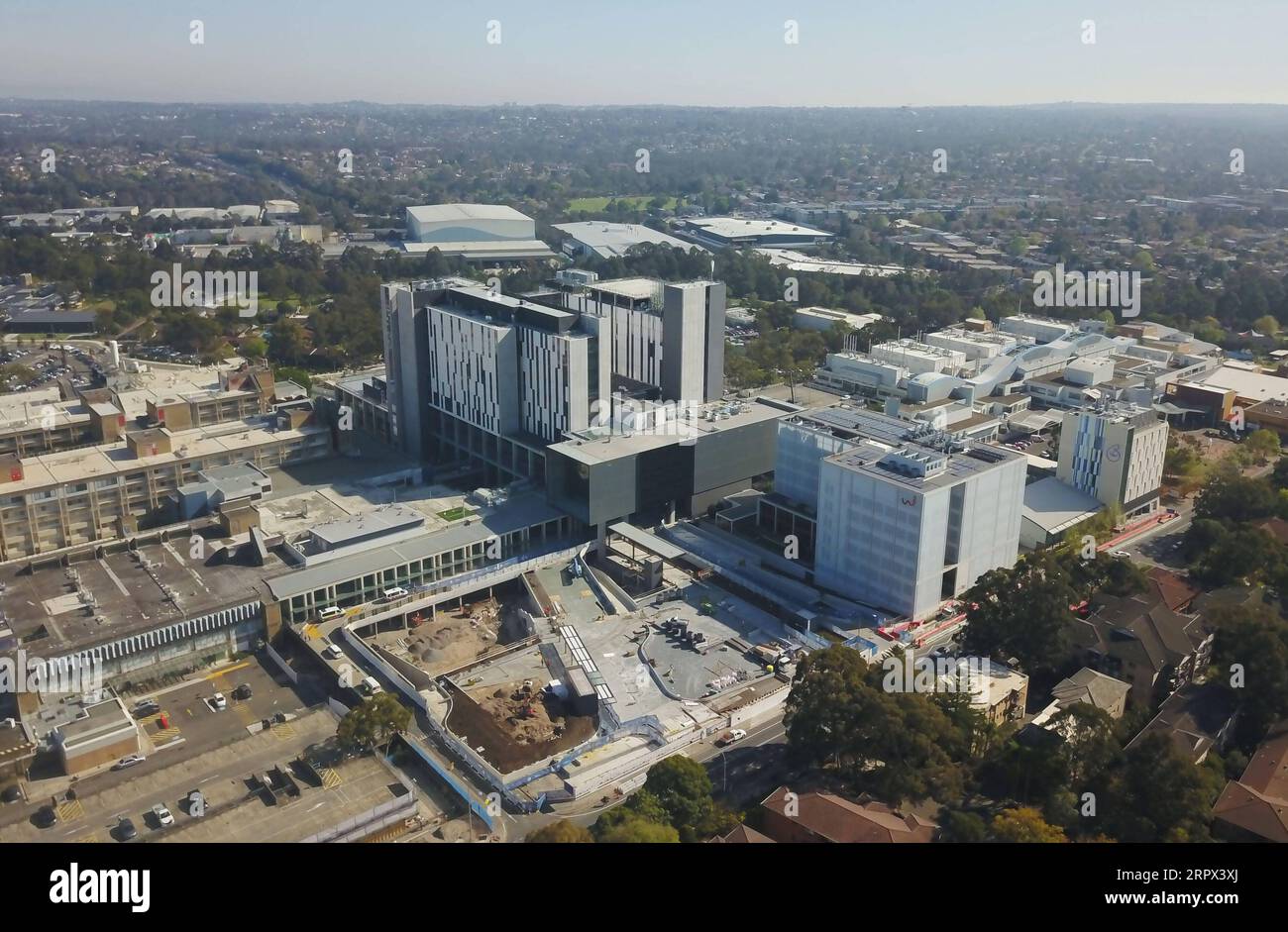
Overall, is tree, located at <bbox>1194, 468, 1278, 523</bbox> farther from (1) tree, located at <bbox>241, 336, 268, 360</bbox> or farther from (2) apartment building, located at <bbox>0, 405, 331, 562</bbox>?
(1) tree, located at <bbox>241, 336, 268, 360</bbox>

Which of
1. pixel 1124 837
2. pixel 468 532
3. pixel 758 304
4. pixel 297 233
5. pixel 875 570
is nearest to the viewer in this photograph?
pixel 1124 837

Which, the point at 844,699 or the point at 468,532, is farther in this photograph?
the point at 468,532

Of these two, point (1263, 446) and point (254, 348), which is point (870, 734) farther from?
point (254, 348)

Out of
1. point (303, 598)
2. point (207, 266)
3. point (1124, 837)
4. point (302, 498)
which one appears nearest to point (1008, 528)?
point (1124, 837)

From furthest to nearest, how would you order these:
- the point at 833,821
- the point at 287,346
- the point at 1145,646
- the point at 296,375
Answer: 1. the point at 287,346
2. the point at 296,375
3. the point at 1145,646
4. the point at 833,821

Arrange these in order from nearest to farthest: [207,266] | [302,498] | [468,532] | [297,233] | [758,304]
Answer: [468,532]
[302,498]
[758,304]
[207,266]
[297,233]

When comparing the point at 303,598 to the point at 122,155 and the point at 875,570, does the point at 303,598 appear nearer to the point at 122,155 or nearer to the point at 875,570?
the point at 875,570

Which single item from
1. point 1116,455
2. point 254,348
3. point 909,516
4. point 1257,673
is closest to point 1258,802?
point 1257,673
